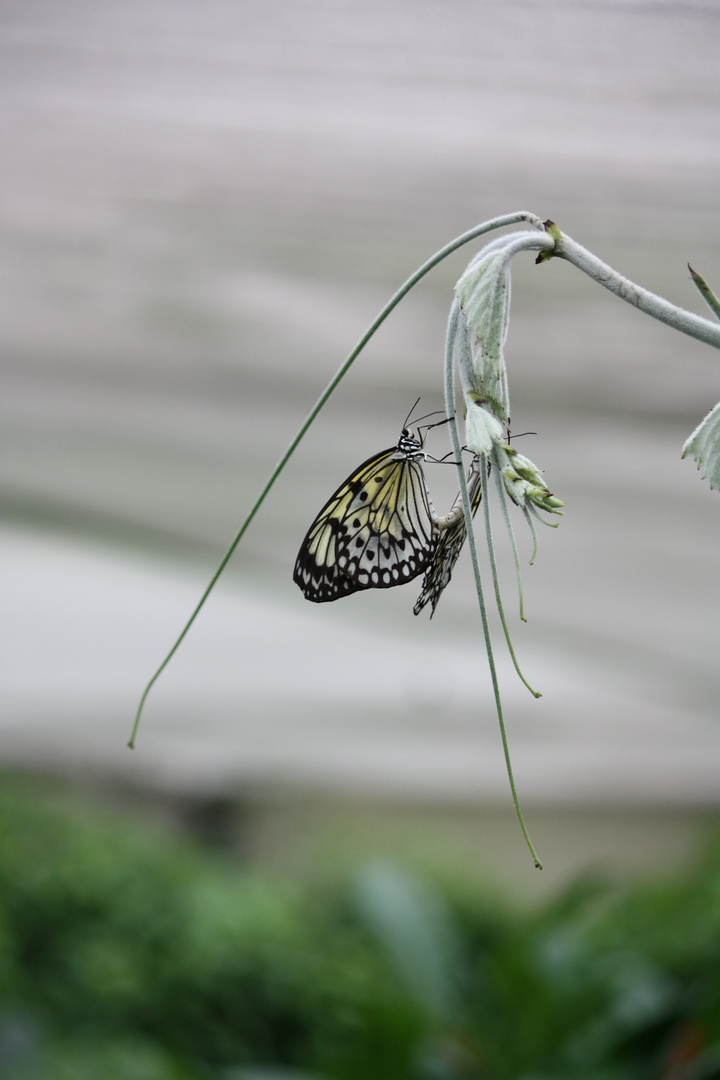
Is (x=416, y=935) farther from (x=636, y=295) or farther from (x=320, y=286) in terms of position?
(x=636, y=295)

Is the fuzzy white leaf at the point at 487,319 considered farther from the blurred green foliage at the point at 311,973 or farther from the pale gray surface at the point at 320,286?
the blurred green foliage at the point at 311,973

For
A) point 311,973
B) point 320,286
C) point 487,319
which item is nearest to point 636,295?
point 487,319

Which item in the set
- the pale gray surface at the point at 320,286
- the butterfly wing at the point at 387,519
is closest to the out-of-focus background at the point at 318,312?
the pale gray surface at the point at 320,286

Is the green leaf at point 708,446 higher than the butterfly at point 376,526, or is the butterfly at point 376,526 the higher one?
the green leaf at point 708,446

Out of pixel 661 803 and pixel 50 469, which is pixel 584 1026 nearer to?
pixel 50 469

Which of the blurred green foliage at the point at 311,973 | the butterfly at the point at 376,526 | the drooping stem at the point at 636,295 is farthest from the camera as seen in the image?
the blurred green foliage at the point at 311,973

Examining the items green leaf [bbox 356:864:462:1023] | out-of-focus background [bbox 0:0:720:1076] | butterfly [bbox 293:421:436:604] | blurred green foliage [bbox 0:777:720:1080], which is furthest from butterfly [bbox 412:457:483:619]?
green leaf [bbox 356:864:462:1023]

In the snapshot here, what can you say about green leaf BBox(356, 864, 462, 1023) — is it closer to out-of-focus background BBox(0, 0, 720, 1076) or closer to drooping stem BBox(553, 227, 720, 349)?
out-of-focus background BBox(0, 0, 720, 1076)
